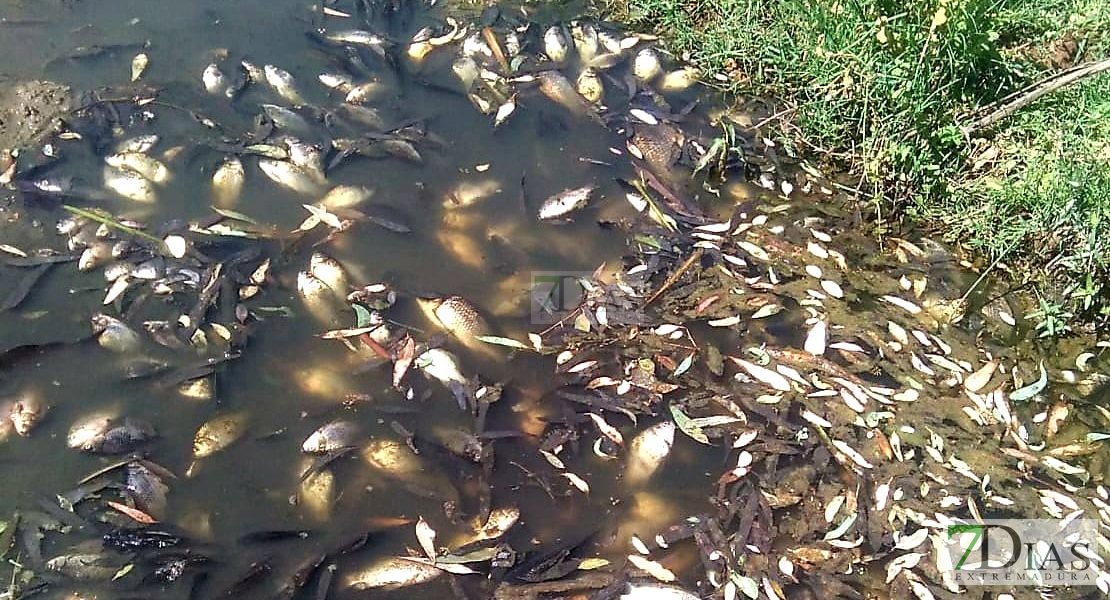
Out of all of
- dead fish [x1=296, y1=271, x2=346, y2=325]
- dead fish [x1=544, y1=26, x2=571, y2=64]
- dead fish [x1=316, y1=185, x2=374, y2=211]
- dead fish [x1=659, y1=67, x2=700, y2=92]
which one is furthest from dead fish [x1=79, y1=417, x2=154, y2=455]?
dead fish [x1=659, y1=67, x2=700, y2=92]

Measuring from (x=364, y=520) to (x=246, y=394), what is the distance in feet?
2.09

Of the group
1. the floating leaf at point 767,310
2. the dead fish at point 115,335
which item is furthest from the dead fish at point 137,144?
the floating leaf at point 767,310

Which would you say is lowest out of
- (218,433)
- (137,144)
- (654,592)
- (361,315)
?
(654,592)

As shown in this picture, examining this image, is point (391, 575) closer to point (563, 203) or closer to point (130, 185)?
point (563, 203)

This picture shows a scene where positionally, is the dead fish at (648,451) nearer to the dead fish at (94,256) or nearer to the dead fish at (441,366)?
the dead fish at (441,366)

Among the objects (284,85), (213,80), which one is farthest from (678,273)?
(213,80)

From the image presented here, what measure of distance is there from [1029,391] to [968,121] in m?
1.30

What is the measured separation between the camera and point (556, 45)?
445cm

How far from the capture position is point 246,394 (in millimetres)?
2852

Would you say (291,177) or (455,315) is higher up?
(291,177)

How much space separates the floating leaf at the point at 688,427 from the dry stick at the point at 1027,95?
1.86 m

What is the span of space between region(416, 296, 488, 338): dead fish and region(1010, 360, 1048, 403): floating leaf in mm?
2004

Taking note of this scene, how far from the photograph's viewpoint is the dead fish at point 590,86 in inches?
166

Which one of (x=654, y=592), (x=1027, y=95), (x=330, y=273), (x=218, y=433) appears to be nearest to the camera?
(x=654, y=592)
